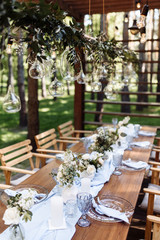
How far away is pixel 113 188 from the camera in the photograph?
2115 millimetres

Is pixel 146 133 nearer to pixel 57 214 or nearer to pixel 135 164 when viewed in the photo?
pixel 135 164

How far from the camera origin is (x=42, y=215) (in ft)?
5.48

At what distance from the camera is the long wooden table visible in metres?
1.49

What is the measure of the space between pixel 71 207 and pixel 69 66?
3.33 ft

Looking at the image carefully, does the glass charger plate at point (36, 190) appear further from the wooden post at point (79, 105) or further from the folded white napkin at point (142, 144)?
the wooden post at point (79, 105)

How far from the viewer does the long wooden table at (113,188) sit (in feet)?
4.90

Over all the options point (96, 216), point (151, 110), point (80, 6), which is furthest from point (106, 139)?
point (151, 110)

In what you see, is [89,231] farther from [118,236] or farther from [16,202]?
[16,202]

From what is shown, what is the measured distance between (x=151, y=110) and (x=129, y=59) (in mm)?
7923

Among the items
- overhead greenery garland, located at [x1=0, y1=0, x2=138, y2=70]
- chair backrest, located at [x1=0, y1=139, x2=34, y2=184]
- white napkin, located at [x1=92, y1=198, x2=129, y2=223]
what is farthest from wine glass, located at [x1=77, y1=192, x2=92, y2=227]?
chair backrest, located at [x1=0, y1=139, x2=34, y2=184]

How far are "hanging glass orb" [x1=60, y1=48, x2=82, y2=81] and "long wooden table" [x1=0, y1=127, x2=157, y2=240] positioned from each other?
92 centimetres

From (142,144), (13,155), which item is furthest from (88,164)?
(142,144)

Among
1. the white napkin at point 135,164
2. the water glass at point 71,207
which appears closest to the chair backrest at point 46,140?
the white napkin at point 135,164

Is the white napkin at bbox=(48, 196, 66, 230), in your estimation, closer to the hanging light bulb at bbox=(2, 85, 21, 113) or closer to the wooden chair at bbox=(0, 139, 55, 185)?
the hanging light bulb at bbox=(2, 85, 21, 113)
